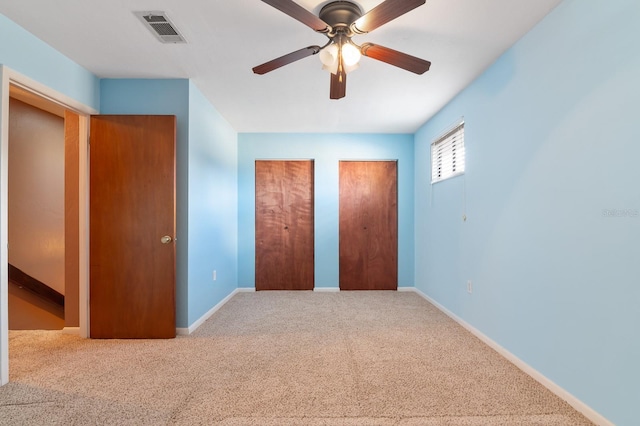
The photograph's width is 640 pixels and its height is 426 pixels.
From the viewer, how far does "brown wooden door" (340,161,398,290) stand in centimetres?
498

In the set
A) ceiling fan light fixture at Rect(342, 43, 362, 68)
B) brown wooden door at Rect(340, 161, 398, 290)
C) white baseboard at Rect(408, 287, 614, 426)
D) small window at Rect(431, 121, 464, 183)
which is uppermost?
ceiling fan light fixture at Rect(342, 43, 362, 68)

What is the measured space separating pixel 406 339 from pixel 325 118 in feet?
8.98

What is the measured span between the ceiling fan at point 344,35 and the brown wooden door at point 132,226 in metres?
1.40

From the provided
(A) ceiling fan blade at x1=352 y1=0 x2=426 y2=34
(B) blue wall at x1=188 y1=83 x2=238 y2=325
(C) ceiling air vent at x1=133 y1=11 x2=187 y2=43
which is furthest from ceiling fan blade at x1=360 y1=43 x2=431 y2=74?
(B) blue wall at x1=188 y1=83 x2=238 y2=325

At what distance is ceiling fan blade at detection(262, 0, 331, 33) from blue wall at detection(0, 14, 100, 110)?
74.1 inches

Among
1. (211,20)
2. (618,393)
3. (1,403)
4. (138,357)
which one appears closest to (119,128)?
(211,20)

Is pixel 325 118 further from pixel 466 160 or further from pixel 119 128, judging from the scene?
pixel 119 128

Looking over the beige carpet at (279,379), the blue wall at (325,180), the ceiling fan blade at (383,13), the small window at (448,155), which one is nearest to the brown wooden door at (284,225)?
the blue wall at (325,180)

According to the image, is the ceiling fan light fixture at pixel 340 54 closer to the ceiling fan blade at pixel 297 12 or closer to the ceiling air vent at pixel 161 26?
the ceiling fan blade at pixel 297 12

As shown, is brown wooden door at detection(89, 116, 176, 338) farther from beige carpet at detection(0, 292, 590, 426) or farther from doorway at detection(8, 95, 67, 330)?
doorway at detection(8, 95, 67, 330)

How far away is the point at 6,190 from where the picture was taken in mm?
2188

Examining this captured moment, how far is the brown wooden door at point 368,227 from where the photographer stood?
16.3 ft

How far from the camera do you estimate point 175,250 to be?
3.00 meters

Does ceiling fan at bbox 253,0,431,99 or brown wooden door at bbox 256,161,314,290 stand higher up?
ceiling fan at bbox 253,0,431,99
